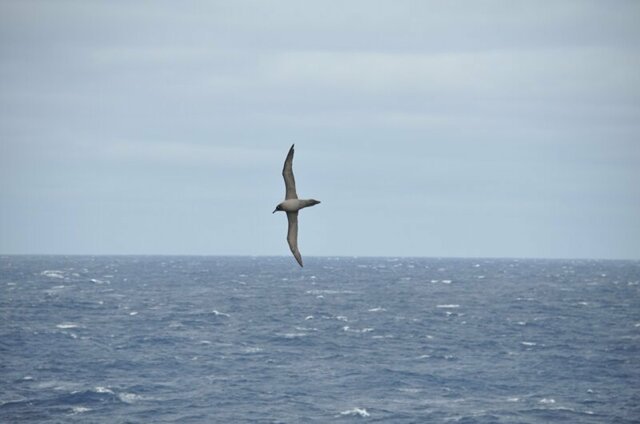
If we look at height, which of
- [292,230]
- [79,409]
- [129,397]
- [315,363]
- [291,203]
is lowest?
[79,409]

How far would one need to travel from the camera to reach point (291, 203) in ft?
73.7

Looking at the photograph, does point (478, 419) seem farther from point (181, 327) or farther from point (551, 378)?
point (181, 327)

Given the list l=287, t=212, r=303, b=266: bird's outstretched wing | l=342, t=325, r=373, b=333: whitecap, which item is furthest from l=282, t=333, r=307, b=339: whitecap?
l=287, t=212, r=303, b=266: bird's outstretched wing

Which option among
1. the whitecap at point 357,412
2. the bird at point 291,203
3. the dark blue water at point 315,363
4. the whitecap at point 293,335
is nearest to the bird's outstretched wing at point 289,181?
the bird at point 291,203

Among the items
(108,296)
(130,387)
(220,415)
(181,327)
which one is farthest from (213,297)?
(220,415)

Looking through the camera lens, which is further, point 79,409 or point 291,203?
point 79,409

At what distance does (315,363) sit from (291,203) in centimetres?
8689

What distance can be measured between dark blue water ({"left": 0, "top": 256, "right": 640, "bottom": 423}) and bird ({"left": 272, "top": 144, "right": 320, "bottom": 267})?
56.3 meters

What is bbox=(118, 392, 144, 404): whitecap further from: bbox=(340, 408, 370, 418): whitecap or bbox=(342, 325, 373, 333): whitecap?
bbox=(342, 325, 373, 333): whitecap

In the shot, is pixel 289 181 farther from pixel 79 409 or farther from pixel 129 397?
pixel 129 397

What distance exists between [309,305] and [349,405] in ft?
312

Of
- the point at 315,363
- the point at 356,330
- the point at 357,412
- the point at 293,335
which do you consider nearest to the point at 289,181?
the point at 357,412

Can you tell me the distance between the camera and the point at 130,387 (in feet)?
301

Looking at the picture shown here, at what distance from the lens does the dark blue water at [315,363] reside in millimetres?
80938
